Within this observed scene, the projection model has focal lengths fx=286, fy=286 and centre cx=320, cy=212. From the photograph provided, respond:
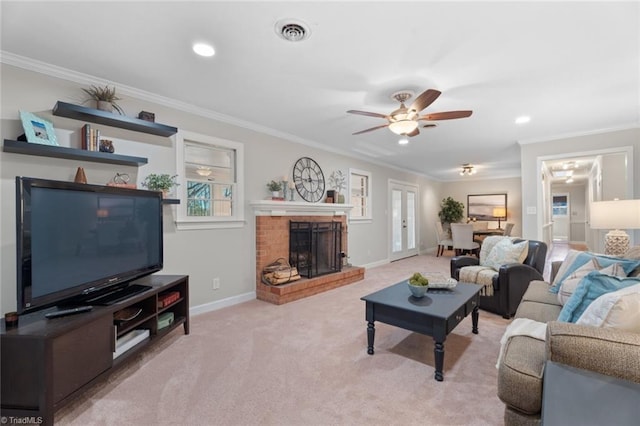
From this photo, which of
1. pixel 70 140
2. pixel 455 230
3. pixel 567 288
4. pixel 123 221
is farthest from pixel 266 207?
pixel 455 230

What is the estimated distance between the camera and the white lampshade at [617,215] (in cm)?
272

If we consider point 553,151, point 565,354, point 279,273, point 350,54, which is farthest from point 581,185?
point 565,354

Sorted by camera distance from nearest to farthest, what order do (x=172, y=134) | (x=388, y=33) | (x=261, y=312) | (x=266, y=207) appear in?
(x=388, y=33) < (x=172, y=134) < (x=261, y=312) < (x=266, y=207)

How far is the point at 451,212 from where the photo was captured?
28.8ft

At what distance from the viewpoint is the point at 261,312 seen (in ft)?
10.8

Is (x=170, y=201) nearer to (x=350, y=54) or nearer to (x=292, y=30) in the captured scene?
(x=292, y=30)

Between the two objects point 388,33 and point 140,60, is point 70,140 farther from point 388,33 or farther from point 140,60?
point 388,33

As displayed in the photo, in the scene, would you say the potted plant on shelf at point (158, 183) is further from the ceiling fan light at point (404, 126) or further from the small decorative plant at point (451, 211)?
the small decorative plant at point (451, 211)

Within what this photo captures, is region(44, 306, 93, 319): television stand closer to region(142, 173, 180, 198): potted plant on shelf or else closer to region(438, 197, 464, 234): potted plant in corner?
region(142, 173, 180, 198): potted plant on shelf

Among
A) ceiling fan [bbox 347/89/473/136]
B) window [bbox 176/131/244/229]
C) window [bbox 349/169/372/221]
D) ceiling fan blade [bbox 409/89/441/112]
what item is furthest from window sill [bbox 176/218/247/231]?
window [bbox 349/169/372/221]

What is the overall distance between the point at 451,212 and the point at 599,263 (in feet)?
22.9

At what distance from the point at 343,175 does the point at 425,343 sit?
3.52 meters

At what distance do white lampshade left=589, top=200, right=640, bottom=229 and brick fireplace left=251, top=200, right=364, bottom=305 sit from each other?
10.2ft

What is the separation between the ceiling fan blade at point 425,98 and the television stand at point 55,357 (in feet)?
8.83
